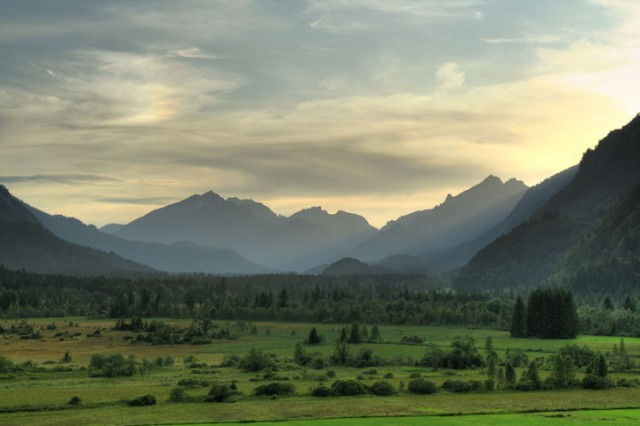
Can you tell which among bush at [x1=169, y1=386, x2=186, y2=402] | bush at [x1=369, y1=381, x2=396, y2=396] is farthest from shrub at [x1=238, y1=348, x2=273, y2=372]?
bush at [x1=169, y1=386, x2=186, y2=402]

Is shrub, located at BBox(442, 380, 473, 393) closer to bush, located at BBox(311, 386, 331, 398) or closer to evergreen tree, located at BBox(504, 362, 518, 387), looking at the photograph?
evergreen tree, located at BBox(504, 362, 518, 387)

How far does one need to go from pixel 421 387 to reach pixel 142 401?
38.1 metres

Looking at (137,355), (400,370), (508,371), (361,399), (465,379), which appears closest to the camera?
(361,399)

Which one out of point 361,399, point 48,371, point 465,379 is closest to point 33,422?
point 361,399

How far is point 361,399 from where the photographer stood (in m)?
→ 99.3

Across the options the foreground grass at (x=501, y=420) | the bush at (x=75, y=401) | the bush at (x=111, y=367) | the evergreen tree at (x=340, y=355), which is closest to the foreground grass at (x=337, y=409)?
the foreground grass at (x=501, y=420)

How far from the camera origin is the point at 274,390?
337 ft

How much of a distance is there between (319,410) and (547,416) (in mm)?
26048

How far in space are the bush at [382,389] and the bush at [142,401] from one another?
30.0 metres

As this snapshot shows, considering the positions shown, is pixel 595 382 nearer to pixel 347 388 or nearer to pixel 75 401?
pixel 347 388

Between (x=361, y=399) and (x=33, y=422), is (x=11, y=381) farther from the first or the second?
(x=361, y=399)

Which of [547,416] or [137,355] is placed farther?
[137,355]

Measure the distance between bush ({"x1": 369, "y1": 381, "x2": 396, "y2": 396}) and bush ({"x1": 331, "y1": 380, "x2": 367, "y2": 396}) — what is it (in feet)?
4.64

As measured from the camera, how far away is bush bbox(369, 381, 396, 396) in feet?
341
